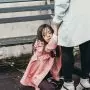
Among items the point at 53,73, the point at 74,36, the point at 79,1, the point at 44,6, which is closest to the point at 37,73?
the point at 53,73

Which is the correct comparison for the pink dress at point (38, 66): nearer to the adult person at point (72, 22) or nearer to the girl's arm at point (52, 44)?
the girl's arm at point (52, 44)

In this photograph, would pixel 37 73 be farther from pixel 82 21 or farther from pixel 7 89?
pixel 82 21

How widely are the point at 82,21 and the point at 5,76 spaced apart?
204 cm

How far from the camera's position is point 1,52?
6.70 metres

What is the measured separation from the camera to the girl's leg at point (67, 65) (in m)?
5.07

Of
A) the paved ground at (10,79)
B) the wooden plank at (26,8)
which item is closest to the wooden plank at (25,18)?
the wooden plank at (26,8)

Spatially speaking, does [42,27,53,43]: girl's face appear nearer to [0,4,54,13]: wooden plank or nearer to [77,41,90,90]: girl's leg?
[77,41,90,90]: girl's leg

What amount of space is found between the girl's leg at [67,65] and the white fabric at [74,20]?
186 millimetres

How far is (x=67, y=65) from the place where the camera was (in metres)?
5.09

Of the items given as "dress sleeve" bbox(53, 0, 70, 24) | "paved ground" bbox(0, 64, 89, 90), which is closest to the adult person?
"dress sleeve" bbox(53, 0, 70, 24)

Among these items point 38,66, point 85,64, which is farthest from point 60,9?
point 38,66

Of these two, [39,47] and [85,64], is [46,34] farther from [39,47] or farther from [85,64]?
[85,64]

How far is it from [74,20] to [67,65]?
64 cm

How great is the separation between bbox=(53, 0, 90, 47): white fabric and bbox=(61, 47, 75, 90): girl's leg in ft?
0.61
